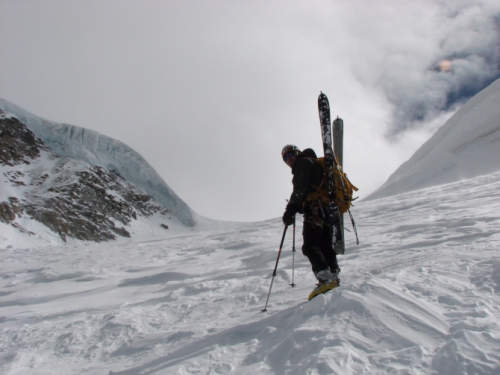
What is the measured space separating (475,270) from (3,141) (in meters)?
94.1

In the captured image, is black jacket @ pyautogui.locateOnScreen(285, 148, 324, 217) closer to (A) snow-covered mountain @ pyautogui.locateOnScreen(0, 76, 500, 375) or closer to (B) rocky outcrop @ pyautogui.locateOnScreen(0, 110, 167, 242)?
(A) snow-covered mountain @ pyautogui.locateOnScreen(0, 76, 500, 375)

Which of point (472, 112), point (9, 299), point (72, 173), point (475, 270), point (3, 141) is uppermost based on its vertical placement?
point (3, 141)

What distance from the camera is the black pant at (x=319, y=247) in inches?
144

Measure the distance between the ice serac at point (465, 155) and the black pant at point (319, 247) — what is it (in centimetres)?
1705

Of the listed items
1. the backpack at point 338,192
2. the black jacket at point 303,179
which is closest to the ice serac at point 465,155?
the backpack at point 338,192

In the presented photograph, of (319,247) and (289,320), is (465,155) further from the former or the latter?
(289,320)

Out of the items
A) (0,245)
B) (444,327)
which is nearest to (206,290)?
(444,327)

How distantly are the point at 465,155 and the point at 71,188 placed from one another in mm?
79362

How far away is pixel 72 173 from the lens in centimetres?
8056

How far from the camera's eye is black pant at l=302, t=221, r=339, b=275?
3667 millimetres

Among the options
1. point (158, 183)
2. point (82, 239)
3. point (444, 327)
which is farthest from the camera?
point (158, 183)

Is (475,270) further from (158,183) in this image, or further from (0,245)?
(158,183)

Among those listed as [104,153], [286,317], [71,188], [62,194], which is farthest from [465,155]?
[104,153]

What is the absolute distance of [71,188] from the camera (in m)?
75.8
